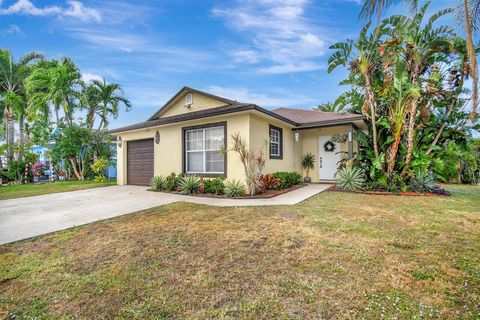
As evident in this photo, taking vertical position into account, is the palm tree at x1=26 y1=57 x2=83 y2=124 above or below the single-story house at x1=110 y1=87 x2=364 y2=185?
above

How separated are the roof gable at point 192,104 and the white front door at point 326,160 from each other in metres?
5.50

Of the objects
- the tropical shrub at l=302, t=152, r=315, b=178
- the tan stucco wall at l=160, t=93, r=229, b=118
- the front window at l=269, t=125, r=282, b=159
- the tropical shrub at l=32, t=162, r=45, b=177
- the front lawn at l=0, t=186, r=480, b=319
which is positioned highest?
the tan stucco wall at l=160, t=93, r=229, b=118

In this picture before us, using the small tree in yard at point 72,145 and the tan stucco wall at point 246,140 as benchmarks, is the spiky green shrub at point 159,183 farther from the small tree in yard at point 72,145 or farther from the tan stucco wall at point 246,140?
the small tree in yard at point 72,145

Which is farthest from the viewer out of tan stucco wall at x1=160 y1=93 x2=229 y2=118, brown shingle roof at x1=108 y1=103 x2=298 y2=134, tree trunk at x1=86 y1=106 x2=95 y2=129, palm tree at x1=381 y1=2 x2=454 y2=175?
tree trunk at x1=86 y1=106 x2=95 y2=129

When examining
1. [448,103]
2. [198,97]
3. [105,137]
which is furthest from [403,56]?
[105,137]

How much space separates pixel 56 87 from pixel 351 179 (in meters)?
17.3

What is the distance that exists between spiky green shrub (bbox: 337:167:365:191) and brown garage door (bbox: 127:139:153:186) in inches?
343

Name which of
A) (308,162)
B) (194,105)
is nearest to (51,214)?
(194,105)

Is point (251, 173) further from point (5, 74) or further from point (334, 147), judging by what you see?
point (5, 74)

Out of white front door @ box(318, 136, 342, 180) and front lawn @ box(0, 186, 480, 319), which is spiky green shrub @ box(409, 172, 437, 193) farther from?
front lawn @ box(0, 186, 480, 319)

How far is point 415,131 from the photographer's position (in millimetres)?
8242

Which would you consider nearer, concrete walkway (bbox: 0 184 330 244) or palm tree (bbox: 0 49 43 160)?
concrete walkway (bbox: 0 184 330 244)

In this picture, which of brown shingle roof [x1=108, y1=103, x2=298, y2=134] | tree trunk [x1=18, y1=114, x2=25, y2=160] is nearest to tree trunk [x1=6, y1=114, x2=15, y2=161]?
tree trunk [x1=18, y1=114, x2=25, y2=160]

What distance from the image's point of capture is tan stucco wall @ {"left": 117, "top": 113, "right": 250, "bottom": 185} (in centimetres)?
837
